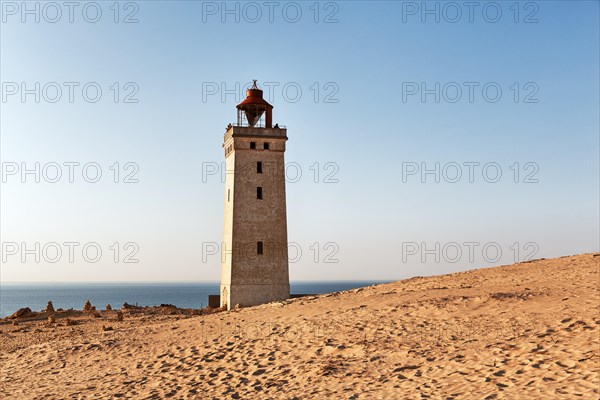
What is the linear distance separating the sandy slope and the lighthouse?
24.6ft

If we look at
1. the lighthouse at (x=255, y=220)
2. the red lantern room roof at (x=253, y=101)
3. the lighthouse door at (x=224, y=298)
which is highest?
the red lantern room roof at (x=253, y=101)

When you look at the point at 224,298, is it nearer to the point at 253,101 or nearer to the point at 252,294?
the point at 252,294

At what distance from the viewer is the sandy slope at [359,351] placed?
1437cm

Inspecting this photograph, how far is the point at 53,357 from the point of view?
21031mm

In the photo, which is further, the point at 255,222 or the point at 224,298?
the point at 224,298

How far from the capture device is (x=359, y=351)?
56.8 feet

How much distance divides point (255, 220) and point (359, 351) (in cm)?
1742

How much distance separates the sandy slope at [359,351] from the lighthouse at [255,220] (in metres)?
7.51

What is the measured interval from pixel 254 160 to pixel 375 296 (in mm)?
12524

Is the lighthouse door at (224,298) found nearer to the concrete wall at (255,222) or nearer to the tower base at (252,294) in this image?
the concrete wall at (255,222)

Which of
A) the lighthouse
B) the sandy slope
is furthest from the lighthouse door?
the sandy slope

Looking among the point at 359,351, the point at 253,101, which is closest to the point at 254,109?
the point at 253,101

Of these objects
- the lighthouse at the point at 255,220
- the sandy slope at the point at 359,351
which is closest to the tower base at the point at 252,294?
the lighthouse at the point at 255,220

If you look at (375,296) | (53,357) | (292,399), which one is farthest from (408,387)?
(53,357)
